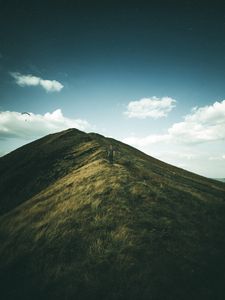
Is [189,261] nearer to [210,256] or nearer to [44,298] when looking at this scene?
[210,256]

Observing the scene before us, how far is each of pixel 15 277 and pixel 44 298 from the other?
12.7 feet

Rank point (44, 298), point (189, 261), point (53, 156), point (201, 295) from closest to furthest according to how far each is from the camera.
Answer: point (201, 295)
point (44, 298)
point (189, 261)
point (53, 156)

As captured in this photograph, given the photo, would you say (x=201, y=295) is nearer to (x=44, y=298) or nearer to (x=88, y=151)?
(x=44, y=298)

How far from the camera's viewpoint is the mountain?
14688 mm

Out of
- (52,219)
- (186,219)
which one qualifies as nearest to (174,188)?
(186,219)

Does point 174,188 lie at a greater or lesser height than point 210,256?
greater

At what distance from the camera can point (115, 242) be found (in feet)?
59.1

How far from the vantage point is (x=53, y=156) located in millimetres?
50375

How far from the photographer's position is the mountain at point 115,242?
14.7 meters

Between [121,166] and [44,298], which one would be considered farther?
[121,166]

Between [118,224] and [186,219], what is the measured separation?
7.12m

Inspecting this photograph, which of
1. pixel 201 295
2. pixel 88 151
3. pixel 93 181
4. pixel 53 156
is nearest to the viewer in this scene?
pixel 201 295

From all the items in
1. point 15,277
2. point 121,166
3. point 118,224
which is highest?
point 121,166

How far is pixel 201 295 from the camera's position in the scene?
536 inches
